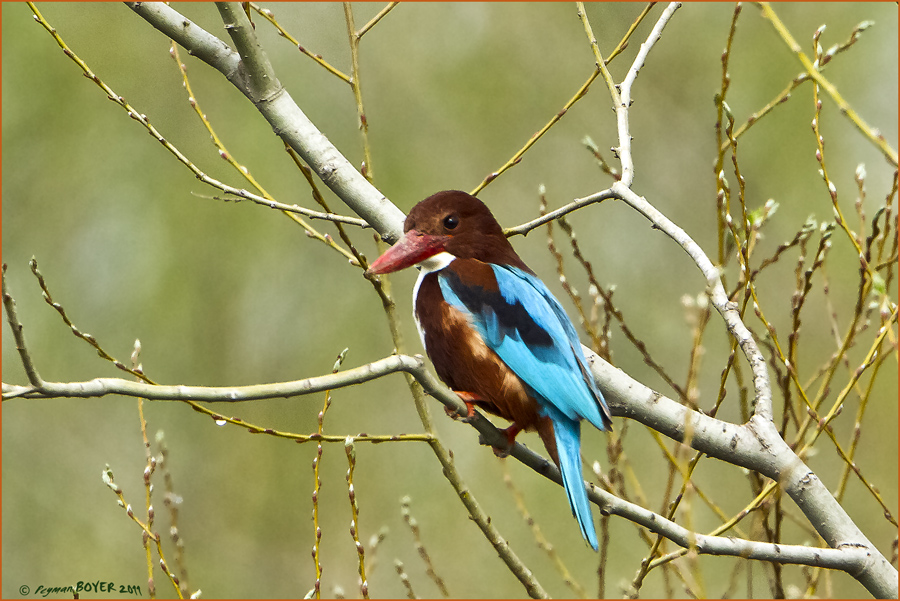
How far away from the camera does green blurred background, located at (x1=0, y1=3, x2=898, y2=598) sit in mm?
6102

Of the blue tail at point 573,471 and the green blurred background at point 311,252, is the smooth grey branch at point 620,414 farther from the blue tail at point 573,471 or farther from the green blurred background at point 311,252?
the green blurred background at point 311,252

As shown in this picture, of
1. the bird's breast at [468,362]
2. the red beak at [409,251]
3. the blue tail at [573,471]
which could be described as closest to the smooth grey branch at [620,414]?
the blue tail at [573,471]

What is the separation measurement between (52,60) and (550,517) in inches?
220

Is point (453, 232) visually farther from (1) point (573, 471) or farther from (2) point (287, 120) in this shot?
(1) point (573, 471)

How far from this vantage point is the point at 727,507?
5891 millimetres

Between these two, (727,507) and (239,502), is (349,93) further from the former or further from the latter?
(727,507)

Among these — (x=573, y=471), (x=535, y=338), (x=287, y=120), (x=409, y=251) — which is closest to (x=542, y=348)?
(x=535, y=338)

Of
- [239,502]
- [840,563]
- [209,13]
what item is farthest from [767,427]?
[209,13]

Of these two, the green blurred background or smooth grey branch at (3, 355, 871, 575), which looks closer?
smooth grey branch at (3, 355, 871, 575)

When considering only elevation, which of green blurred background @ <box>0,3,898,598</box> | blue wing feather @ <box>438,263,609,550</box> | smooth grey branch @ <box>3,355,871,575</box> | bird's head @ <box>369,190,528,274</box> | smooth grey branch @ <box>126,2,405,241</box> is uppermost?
green blurred background @ <box>0,3,898,598</box>

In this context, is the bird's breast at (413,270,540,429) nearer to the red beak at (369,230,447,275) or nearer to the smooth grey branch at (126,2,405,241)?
the red beak at (369,230,447,275)

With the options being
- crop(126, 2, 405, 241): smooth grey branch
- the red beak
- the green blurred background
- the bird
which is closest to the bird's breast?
the bird

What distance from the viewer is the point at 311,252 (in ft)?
22.6

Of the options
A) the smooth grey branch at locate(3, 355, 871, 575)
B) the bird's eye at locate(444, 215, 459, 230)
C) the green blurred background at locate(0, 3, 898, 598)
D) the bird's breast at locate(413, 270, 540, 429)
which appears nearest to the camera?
the smooth grey branch at locate(3, 355, 871, 575)
